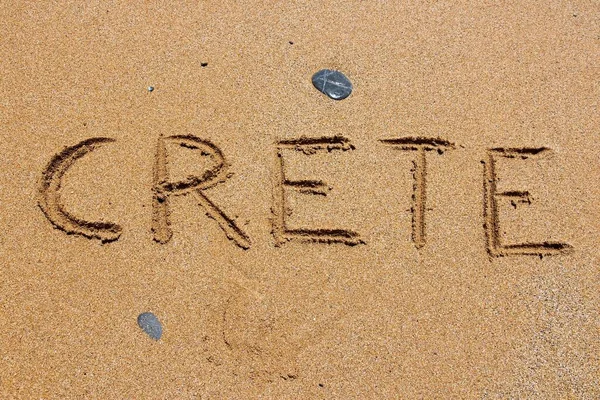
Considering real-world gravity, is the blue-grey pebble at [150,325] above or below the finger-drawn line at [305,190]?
below

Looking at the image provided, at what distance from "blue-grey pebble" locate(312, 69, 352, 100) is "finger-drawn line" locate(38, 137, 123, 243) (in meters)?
1.13

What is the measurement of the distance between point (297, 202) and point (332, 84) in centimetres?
65

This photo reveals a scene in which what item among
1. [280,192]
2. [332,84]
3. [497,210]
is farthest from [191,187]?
[497,210]

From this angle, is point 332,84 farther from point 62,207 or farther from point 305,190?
point 62,207

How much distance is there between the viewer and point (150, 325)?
210cm

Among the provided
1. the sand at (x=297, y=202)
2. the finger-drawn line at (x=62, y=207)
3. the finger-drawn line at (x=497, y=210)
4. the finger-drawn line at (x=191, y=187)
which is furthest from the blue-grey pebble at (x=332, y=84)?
the finger-drawn line at (x=62, y=207)

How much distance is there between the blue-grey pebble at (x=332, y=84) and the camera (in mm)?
2623

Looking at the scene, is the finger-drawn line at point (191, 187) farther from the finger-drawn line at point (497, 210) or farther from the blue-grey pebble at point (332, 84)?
the finger-drawn line at point (497, 210)

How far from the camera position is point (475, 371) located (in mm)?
2111

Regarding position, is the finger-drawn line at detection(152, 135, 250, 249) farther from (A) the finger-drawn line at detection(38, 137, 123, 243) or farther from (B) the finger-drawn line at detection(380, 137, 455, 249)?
(B) the finger-drawn line at detection(380, 137, 455, 249)

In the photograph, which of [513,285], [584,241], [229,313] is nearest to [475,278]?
[513,285]

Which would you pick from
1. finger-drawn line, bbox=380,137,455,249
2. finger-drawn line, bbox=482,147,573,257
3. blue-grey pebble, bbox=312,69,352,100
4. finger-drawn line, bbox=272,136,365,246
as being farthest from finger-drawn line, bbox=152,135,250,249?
finger-drawn line, bbox=482,147,573,257

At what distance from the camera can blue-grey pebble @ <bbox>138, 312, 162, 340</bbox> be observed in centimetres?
209

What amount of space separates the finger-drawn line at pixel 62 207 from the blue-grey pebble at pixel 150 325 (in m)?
0.35
